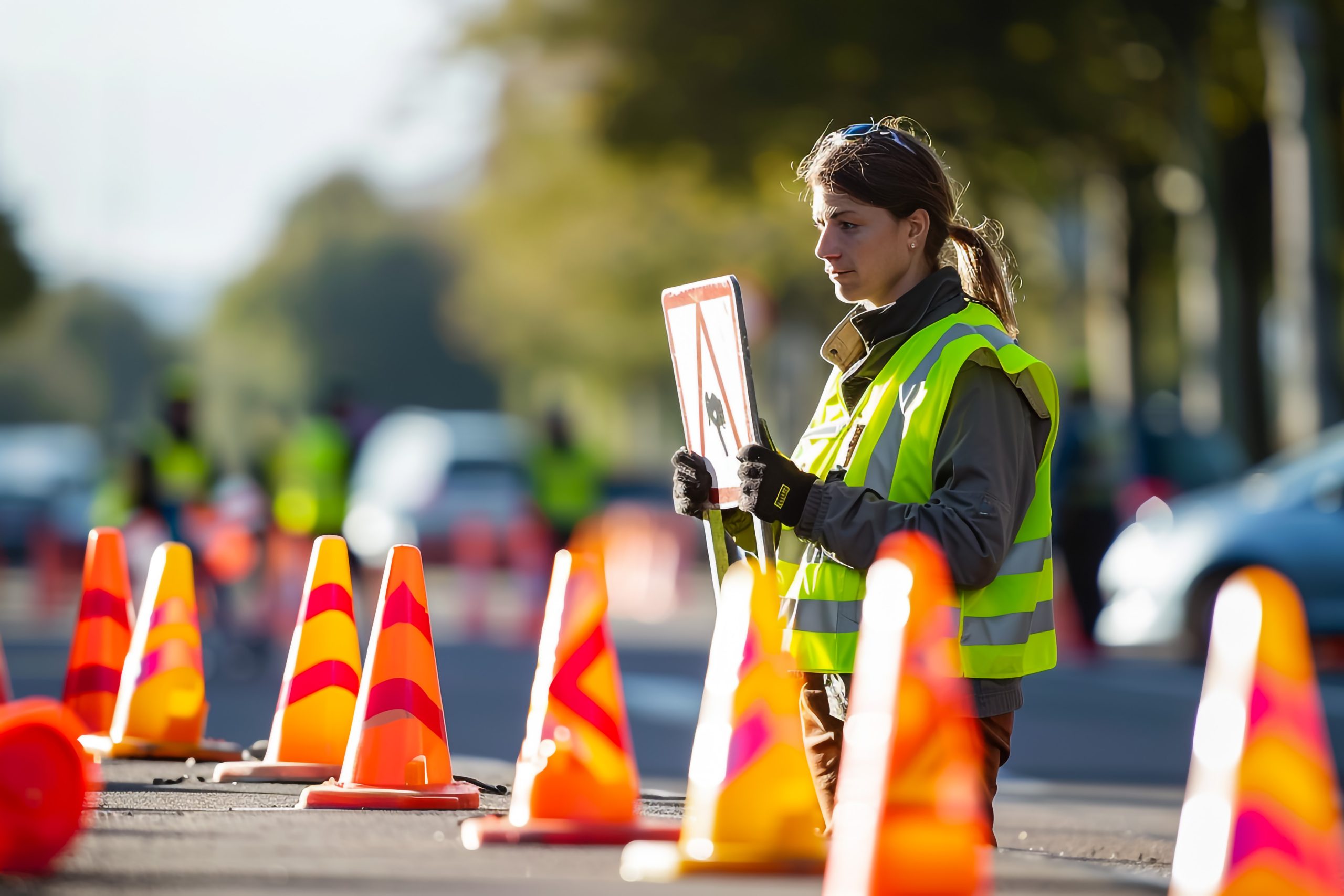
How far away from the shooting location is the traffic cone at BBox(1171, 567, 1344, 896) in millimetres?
3393

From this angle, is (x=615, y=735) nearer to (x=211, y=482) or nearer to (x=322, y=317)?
(x=211, y=482)

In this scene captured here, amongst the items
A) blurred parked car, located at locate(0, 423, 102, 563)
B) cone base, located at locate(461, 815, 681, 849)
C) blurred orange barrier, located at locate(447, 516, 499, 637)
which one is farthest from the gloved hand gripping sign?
blurred parked car, located at locate(0, 423, 102, 563)

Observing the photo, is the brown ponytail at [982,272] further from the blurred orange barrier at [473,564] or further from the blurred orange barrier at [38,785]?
the blurred orange barrier at [473,564]

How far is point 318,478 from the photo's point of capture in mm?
16062

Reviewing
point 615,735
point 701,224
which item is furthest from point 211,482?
point 701,224

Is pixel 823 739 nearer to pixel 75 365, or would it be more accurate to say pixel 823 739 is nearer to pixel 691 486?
pixel 691 486

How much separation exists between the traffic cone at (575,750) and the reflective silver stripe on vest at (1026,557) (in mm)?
808

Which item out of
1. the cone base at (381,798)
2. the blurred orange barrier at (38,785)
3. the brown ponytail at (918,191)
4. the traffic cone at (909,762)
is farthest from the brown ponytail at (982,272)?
the blurred orange barrier at (38,785)

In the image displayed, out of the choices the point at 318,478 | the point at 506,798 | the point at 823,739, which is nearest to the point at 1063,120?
the point at 318,478

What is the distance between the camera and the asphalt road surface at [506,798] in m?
4.39

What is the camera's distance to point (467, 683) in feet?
46.5

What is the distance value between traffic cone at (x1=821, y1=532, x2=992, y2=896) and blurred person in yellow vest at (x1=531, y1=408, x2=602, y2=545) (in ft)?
50.6

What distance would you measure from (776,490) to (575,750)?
685mm

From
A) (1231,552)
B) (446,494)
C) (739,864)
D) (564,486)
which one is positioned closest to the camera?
(739,864)
